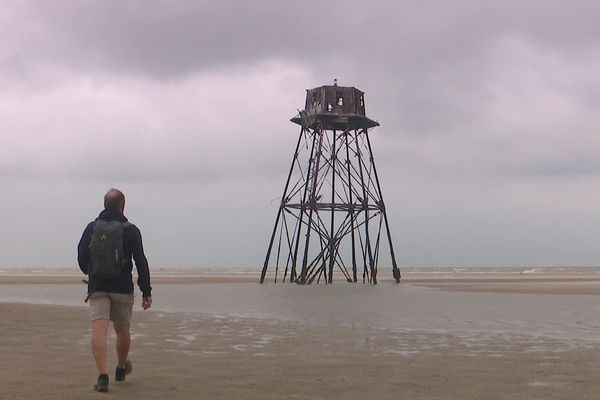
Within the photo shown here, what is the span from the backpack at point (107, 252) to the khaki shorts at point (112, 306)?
21 cm

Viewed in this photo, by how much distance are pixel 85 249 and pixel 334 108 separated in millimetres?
31065

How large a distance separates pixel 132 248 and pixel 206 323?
7.29 metres

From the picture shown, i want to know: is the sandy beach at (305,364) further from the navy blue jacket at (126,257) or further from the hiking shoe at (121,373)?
the navy blue jacket at (126,257)

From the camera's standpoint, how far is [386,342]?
1043 centimetres

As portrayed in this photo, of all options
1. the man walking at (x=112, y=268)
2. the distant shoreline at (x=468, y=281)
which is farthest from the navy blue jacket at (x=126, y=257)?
the distant shoreline at (x=468, y=281)

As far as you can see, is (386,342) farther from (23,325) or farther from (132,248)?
(23,325)

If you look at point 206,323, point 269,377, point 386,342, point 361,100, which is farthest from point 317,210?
point 269,377

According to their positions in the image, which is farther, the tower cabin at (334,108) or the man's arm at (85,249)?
the tower cabin at (334,108)

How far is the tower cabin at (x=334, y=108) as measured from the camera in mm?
36750

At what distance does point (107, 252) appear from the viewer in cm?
656

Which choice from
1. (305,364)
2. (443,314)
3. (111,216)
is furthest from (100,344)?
(443,314)

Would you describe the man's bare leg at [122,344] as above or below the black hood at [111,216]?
below

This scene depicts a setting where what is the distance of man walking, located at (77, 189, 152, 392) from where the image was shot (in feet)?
21.5

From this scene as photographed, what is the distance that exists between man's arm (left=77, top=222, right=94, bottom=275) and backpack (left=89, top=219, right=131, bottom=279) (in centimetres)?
10
